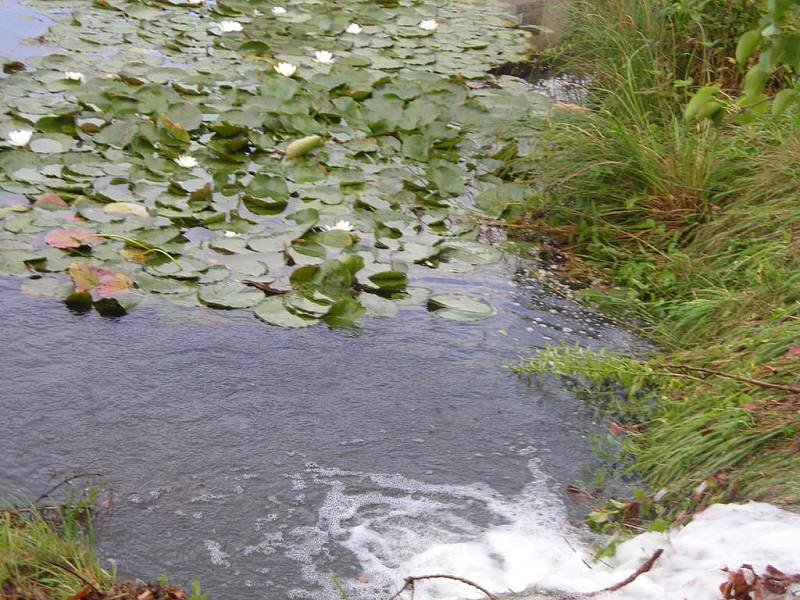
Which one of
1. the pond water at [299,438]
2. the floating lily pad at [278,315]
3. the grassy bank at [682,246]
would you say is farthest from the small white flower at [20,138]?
the grassy bank at [682,246]

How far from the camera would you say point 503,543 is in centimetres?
251

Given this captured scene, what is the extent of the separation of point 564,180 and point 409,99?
124cm

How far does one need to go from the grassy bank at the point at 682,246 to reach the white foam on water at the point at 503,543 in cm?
16

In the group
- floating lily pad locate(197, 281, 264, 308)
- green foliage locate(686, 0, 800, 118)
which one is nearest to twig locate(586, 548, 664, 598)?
green foliage locate(686, 0, 800, 118)

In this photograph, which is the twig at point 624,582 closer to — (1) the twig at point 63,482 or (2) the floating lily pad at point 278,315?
(1) the twig at point 63,482

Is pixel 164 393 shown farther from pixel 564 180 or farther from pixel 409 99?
pixel 409 99

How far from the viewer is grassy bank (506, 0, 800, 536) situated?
8.69ft

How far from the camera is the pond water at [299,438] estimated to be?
242 centimetres

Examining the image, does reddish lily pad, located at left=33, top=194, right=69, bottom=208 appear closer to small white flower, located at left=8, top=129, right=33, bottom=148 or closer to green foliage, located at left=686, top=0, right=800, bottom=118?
small white flower, located at left=8, top=129, right=33, bottom=148

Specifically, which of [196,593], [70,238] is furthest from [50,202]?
[196,593]

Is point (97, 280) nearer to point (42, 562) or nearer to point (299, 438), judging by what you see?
point (299, 438)

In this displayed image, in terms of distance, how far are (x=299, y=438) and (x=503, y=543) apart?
0.69 meters

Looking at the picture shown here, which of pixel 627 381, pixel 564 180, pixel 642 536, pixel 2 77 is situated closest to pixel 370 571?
pixel 642 536

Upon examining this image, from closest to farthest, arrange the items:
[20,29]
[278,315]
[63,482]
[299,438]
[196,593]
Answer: [196,593]
[63,482]
[299,438]
[278,315]
[20,29]
